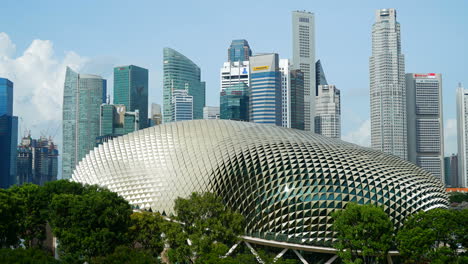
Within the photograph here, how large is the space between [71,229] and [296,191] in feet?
98.2

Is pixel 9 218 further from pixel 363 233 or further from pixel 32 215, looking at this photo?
pixel 363 233

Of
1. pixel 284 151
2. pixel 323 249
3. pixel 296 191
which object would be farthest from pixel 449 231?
pixel 284 151

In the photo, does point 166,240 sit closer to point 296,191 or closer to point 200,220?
point 200,220

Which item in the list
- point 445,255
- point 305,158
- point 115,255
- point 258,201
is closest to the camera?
point 115,255

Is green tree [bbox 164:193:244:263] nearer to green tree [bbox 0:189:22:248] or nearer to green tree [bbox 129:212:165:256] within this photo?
green tree [bbox 129:212:165:256]

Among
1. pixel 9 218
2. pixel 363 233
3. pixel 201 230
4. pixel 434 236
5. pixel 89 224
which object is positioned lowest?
pixel 434 236

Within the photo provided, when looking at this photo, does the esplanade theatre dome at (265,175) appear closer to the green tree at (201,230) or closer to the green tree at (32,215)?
the green tree at (201,230)

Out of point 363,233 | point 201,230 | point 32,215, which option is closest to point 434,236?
point 363,233

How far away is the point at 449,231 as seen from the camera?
215ft

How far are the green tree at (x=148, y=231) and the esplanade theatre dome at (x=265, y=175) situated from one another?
1134 centimetres

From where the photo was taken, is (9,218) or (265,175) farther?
(265,175)

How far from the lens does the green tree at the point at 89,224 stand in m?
64.4

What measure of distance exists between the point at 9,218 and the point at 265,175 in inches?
1363

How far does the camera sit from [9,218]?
72500mm
